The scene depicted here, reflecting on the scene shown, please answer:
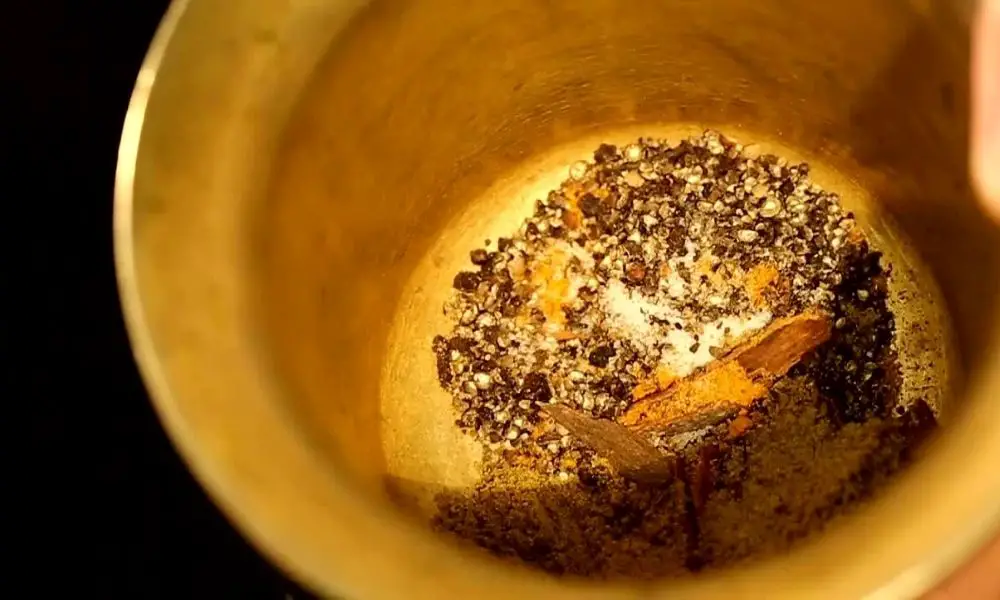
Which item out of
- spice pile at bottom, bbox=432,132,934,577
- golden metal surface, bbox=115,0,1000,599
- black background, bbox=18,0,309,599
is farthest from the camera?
black background, bbox=18,0,309,599

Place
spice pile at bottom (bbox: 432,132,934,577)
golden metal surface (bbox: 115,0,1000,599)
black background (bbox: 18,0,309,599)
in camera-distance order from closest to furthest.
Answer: golden metal surface (bbox: 115,0,1000,599) < spice pile at bottom (bbox: 432,132,934,577) < black background (bbox: 18,0,309,599)

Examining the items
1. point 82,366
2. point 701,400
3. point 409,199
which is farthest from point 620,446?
point 82,366

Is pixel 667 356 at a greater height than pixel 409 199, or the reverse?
pixel 409 199

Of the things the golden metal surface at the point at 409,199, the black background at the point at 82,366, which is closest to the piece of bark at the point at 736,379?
the golden metal surface at the point at 409,199

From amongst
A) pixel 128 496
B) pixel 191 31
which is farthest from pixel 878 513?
pixel 128 496

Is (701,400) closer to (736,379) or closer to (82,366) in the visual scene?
(736,379)

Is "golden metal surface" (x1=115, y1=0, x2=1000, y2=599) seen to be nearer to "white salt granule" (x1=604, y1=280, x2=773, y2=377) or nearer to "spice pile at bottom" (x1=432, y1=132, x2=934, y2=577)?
"spice pile at bottom" (x1=432, y1=132, x2=934, y2=577)

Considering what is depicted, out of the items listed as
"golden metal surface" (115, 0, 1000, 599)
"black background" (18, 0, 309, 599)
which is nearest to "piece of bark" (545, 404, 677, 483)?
"golden metal surface" (115, 0, 1000, 599)
